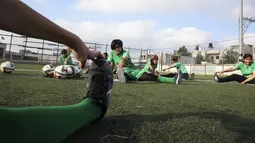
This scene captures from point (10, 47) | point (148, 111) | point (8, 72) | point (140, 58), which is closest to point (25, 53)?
point (10, 47)

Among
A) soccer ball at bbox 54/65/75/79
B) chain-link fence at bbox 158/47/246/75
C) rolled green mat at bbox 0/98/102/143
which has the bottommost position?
rolled green mat at bbox 0/98/102/143

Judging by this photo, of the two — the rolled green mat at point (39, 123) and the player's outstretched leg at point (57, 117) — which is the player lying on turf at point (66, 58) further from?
the rolled green mat at point (39, 123)

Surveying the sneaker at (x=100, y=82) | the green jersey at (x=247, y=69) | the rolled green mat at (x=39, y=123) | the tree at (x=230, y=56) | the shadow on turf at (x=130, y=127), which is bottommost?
the shadow on turf at (x=130, y=127)

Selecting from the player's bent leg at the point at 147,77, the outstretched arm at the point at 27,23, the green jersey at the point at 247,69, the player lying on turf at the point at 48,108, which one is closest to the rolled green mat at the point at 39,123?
the player lying on turf at the point at 48,108

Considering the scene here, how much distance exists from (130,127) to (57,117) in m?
0.65

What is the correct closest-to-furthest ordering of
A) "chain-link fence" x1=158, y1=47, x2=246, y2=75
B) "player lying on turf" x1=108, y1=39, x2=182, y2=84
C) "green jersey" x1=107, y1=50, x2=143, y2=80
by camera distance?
"player lying on turf" x1=108, y1=39, x2=182, y2=84 → "green jersey" x1=107, y1=50, x2=143, y2=80 → "chain-link fence" x1=158, y1=47, x2=246, y2=75

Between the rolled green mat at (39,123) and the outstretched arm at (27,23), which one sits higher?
the outstretched arm at (27,23)

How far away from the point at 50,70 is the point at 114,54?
2249 mm

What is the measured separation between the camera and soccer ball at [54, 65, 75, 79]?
6.77m

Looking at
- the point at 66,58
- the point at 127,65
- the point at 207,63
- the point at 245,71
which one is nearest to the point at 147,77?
the point at 127,65

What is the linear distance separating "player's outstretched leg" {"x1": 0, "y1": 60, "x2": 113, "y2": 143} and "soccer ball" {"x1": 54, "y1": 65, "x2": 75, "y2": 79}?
5.17 m

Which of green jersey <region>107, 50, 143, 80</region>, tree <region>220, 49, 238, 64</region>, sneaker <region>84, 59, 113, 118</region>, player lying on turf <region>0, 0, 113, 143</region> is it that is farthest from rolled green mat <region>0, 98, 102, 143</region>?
tree <region>220, 49, 238, 64</region>

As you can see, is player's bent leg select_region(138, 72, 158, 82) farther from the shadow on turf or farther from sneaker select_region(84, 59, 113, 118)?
sneaker select_region(84, 59, 113, 118)

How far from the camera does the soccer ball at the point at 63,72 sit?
22.2ft
